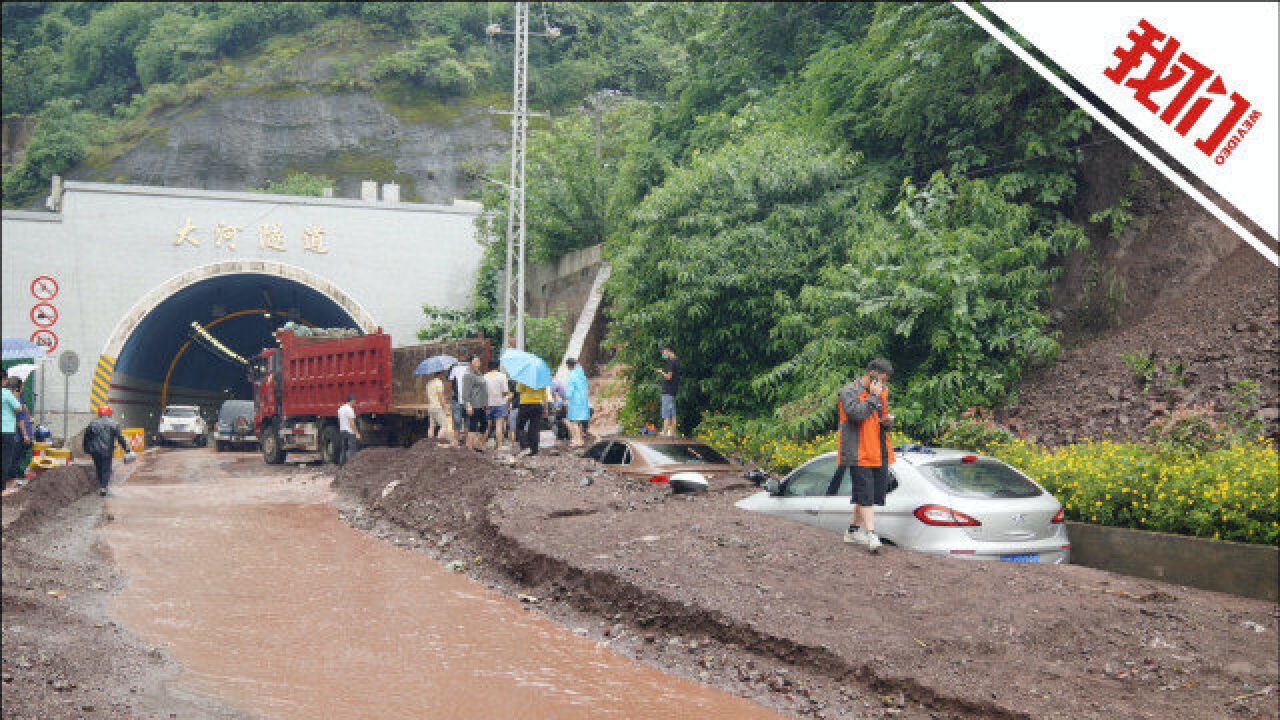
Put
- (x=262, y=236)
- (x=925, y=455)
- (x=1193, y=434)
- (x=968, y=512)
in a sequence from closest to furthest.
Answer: (x=968, y=512)
(x=925, y=455)
(x=1193, y=434)
(x=262, y=236)

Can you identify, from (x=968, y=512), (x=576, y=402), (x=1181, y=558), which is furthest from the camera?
(x=576, y=402)

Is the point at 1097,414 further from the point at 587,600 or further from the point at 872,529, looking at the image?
the point at 587,600

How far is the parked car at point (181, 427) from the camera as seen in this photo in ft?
118

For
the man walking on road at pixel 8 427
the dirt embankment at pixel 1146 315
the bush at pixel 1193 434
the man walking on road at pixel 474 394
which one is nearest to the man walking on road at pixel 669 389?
the man walking on road at pixel 474 394

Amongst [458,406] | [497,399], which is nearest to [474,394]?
[497,399]

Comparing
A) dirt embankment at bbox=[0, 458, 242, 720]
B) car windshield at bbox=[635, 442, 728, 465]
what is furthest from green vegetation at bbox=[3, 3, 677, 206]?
dirt embankment at bbox=[0, 458, 242, 720]

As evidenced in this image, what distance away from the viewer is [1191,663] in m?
6.84

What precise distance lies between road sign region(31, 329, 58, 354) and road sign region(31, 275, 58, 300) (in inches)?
41.8

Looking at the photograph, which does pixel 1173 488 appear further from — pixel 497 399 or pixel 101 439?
pixel 101 439

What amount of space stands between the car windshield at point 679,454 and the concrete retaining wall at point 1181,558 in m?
4.11

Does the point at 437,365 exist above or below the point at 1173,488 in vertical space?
above

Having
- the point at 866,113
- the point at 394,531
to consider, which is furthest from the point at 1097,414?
the point at 394,531

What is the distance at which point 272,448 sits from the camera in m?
24.3

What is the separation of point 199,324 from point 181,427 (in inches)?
249
